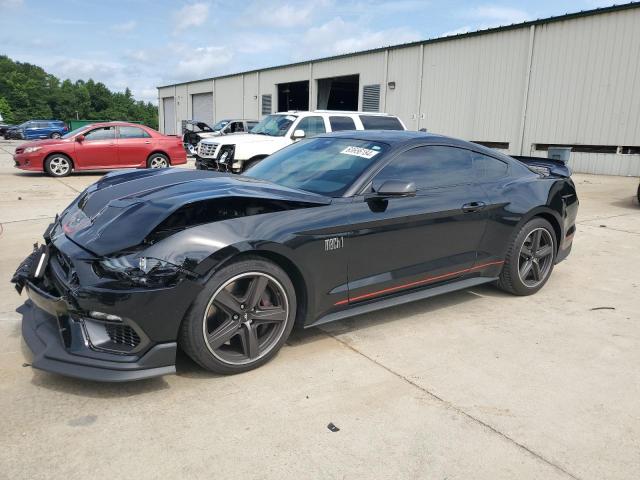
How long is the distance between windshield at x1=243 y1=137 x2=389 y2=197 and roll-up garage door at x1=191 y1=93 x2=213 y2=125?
119ft

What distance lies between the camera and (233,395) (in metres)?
2.86

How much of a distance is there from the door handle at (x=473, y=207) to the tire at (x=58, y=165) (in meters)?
12.4

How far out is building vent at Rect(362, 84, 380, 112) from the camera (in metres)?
23.6

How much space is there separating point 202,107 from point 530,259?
128 feet

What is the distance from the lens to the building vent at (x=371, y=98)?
2360cm

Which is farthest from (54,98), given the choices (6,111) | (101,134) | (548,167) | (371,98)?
(548,167)

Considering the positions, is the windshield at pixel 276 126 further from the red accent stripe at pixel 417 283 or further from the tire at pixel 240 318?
the tire at pixel 240 318

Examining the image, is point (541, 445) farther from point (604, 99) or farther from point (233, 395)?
point (604, 99)

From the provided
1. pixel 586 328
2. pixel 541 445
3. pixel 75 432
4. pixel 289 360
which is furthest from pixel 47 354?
pixel 586 328

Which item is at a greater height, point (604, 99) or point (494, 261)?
point (604, 99)

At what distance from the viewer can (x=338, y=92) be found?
32406 millimetres

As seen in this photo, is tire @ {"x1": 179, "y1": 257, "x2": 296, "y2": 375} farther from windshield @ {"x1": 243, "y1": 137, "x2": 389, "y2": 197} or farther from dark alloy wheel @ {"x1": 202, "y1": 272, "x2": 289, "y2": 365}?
windshield @ {"x1": 243, "y1": 137, "x2": 389, "y2": 197}

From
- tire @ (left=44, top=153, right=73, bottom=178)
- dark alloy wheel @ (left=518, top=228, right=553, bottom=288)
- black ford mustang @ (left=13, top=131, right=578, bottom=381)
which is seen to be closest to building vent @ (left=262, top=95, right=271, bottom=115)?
tire @ (left=44, top=153, right=73, bottom=178)

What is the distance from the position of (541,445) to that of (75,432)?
2256mm
